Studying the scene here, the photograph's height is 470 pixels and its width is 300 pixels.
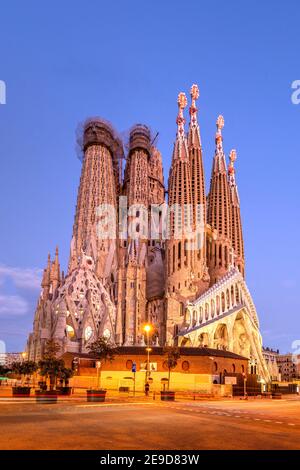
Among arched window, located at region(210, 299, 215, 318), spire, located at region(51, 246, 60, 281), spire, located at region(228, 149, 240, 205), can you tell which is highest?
spire, located at region(228, 149, 240, 205)

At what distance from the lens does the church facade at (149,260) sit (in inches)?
3418

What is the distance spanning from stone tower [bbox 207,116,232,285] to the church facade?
10.1 inches

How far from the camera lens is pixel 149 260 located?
11200 centimetres

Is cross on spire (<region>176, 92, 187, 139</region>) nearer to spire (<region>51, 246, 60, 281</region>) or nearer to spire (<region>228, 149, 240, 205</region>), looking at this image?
spire (<region>228, 149, 240, 205</region>)

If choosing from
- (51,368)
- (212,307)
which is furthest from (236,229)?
(51,368)

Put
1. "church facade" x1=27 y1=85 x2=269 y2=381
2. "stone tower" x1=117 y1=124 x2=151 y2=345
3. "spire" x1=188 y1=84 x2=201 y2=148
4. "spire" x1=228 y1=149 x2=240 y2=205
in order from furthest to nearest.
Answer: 1. "spire" x1=228 y1=149 x2=240 y2=205
2. "spire" x1=188 y1=84 x2=201 y2=148
3. "stone tower" x1=117 y1=124 x2=151 y2=345
4. "church facade" x1=27 y1=85 x2=269 y2=381

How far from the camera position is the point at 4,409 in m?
20.9

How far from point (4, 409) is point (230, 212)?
102146 mm

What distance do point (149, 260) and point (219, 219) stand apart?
20.0 metres

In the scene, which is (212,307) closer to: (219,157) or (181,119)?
(219,157)

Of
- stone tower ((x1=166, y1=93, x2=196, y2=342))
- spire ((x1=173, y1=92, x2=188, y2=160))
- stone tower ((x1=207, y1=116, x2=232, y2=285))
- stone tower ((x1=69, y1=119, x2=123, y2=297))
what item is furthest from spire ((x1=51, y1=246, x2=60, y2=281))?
spire ((x1=173, y1=92, x2=188, y2=160))

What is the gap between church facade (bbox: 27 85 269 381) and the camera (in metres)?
86.8
